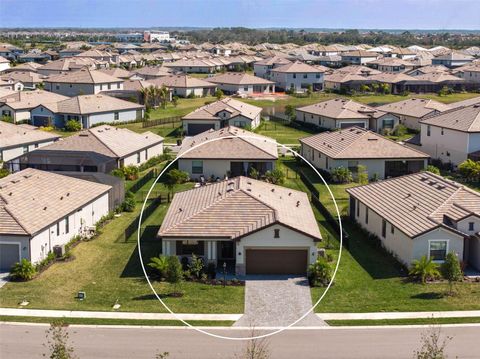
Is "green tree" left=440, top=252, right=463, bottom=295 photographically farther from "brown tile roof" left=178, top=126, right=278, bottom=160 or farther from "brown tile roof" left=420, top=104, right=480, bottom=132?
"brown tile roof" left=420, top=104, right=480, bottom=132

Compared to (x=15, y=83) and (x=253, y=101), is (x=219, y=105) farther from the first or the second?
(x=15, y=83)

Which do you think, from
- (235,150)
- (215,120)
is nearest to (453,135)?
(235,150)

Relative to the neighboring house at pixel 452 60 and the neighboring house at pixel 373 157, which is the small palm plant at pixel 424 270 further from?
the neighboring house at pixel 452 60

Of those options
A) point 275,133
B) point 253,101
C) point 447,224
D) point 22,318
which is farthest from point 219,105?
point 22,318

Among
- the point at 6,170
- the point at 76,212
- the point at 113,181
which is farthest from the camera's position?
the point at 6,170

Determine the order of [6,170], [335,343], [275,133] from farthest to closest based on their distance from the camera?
1. [275,133]
2. [6,170]
3. [335,343]
